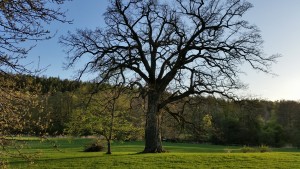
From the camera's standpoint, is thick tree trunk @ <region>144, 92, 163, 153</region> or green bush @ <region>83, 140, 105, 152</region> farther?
green bush @ <region>83, 140, 105, 152</region>

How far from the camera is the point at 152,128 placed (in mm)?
30453

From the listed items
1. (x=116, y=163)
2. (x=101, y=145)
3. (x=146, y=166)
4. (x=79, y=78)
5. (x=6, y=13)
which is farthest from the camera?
(x=101, y=145)

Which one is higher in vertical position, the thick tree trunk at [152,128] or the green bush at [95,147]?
the thick tree trunk at [152,128]

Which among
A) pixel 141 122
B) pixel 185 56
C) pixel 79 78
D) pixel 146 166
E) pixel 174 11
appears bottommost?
pixel 146 166

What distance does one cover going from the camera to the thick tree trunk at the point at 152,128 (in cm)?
3045

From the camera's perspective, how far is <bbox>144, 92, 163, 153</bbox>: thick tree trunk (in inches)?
1199

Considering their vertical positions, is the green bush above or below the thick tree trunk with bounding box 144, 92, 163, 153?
below

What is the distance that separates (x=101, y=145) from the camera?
1559 inches

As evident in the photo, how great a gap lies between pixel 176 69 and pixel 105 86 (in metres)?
5.64

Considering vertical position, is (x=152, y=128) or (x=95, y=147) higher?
(x=152, y=128)

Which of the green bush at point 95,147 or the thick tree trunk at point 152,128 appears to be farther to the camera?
the green bush at point 95,147

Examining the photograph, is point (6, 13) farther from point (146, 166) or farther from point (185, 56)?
point (185, 56)

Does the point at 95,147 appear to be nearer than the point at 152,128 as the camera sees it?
No

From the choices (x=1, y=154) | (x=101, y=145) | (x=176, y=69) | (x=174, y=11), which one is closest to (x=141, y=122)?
(x=101, y=145)
